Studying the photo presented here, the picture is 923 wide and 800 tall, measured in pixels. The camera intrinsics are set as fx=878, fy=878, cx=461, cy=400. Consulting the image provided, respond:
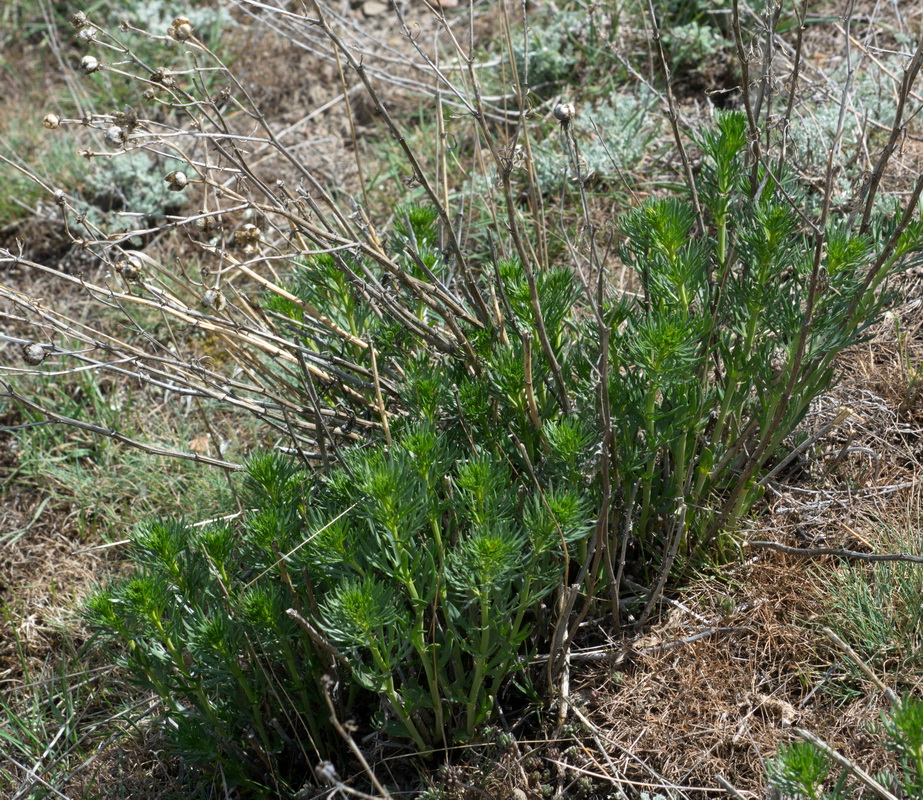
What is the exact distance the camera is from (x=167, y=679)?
6.07 feet

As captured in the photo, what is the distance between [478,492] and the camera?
1580 mm

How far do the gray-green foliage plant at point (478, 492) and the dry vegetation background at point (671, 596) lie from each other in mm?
162

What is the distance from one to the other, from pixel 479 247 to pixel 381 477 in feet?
6.66

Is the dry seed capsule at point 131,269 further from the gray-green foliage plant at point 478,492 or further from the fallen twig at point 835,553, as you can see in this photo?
the fallen twig at point 835,553

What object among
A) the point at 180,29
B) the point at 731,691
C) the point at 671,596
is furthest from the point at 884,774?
the point at 180,29

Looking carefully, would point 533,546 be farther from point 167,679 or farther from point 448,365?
point 167,679

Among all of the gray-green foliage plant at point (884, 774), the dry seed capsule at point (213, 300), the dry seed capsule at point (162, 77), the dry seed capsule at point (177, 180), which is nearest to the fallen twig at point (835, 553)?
the gray-green foliage plant at point (884, 774)

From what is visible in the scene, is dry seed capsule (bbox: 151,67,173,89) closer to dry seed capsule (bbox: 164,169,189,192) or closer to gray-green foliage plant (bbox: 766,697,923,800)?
dry seed capsule (bbox: 164,169,189,192)

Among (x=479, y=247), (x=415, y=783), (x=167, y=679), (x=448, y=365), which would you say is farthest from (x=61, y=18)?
(x=415, y=783)

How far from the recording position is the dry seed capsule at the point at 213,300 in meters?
1.57

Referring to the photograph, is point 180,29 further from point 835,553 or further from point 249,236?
point 835,553

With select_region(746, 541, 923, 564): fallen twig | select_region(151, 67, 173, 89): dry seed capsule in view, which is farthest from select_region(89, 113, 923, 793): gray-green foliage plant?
select_region(151, 67, 173, 89): dry seed capsule

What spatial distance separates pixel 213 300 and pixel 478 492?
62cm

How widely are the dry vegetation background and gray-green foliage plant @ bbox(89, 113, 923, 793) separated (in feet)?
0.53
